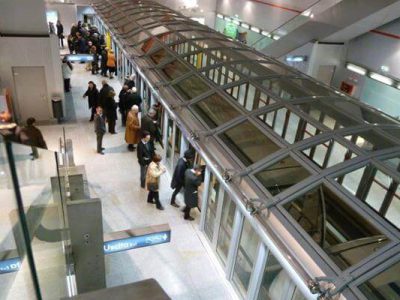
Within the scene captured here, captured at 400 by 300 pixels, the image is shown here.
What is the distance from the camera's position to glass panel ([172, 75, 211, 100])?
24.3ft

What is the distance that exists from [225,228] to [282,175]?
1650 mm

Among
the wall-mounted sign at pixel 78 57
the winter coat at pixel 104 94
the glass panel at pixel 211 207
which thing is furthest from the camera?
the wall-mounted sign at pixel 78 57

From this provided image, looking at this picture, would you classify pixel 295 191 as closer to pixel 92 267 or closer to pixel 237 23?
pixel 92 267

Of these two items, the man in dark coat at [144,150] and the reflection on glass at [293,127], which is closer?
the reflection on glass at [293,127]

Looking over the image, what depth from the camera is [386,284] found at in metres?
Result: 3.44

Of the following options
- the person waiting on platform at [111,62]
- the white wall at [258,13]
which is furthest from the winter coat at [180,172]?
the white wall at [258,13]

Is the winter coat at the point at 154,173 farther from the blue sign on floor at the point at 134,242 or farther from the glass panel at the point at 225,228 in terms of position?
the blue sign on floor at the point at 134,242

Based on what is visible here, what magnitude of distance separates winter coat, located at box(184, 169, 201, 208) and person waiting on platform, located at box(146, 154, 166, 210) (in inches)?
23.6

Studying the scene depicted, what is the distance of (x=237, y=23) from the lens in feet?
73.6

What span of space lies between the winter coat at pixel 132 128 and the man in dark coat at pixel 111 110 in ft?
3.27

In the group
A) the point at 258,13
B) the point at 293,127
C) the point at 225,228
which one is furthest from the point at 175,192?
the point at 258,13

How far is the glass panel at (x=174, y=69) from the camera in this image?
332 inches

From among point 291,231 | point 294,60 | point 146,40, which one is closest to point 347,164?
point 291,231

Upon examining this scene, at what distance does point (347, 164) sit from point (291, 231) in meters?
1.17
